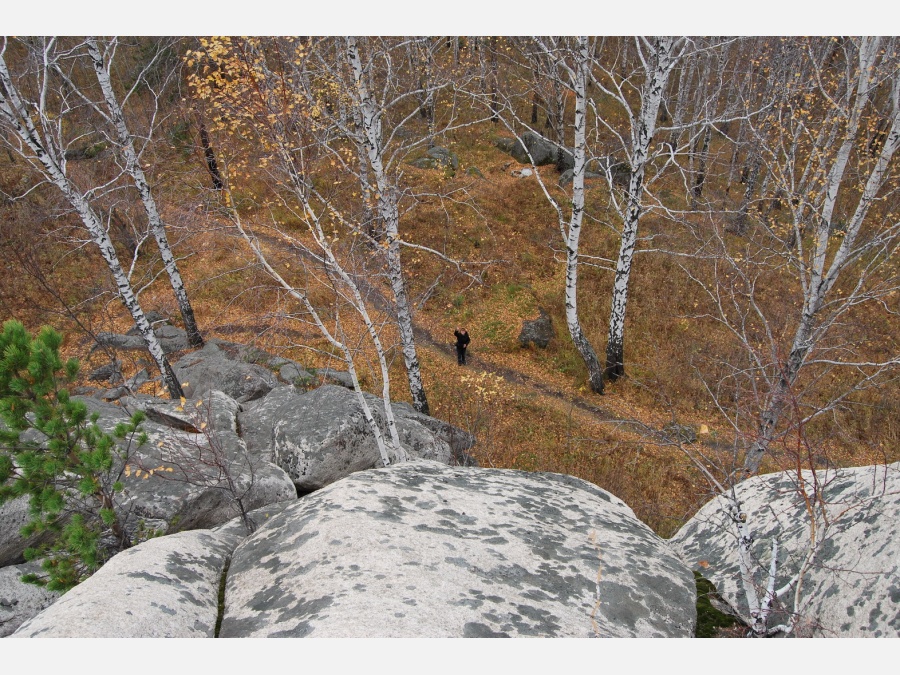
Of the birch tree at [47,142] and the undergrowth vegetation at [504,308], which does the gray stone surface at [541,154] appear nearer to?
the undergrowth vegetation at [504,308]

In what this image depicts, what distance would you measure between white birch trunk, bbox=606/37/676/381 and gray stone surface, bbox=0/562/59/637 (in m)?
12.9

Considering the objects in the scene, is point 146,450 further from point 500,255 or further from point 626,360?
point 500,255

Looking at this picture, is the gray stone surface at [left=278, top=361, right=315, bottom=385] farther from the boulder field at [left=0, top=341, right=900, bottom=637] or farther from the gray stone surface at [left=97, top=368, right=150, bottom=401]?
the boulder field at [left=0, top=341, right=900, bottom=637]

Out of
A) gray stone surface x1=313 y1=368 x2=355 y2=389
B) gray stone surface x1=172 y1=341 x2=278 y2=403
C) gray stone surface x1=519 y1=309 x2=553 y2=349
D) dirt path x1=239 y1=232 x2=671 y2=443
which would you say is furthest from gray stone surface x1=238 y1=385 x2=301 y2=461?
gray stone surface x1=519 y1=309 x2=553 y2=349

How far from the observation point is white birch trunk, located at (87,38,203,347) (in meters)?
Answer: 11.7

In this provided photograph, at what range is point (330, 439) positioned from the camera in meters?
9.88

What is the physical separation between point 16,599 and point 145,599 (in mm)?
4133

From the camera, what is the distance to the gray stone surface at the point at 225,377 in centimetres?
1380

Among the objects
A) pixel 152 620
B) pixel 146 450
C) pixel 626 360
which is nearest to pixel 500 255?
pixel 626 360

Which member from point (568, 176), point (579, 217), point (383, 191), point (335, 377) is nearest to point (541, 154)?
point (568, 176)

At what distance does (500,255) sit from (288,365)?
10142 mm

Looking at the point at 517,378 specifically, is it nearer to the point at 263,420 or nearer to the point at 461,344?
the point at 461,344

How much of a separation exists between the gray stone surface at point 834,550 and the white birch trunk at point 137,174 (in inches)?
503

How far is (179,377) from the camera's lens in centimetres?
1470
